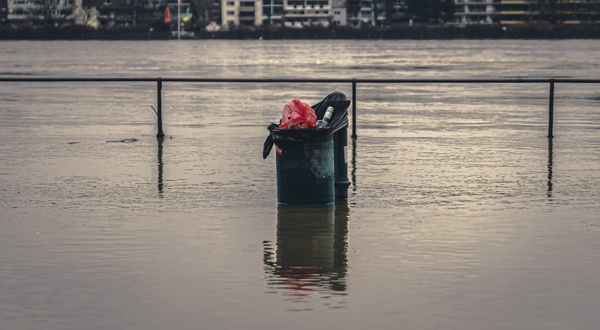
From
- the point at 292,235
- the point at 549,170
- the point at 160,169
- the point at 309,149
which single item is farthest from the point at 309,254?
the point at 549,170

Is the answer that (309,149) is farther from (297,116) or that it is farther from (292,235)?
(292,235)

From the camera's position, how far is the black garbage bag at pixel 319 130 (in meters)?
12.5

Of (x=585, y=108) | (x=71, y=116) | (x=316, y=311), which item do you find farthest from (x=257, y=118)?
(x=316, y=311)

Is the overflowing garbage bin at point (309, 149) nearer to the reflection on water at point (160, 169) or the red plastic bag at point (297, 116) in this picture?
the red plastic bag at point (297, 116)

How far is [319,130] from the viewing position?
41.1ft

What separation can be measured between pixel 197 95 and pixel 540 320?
34.5m

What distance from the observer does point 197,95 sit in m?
42.1

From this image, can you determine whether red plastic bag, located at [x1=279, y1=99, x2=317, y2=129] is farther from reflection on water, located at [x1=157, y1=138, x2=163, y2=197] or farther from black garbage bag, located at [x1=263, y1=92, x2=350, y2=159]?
reflection on water, located at [x1=157, y1=138, x2=163, y2=197]

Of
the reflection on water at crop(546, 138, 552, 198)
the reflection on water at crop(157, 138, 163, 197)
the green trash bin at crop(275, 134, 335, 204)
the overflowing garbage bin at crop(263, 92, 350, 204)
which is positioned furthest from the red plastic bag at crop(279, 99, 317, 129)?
the reflection on water at crop(546, 138, 552, 198)

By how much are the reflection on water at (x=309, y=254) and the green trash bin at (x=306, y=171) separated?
12cm

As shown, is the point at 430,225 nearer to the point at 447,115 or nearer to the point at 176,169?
the point at 176,169

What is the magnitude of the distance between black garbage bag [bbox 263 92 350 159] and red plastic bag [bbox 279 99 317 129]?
72 mm

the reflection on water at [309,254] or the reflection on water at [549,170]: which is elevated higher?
the reflection on water at [309,254]

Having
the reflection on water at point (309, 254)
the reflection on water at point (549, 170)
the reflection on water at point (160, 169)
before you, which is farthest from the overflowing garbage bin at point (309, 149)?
the reflection on water at point (549, 170)
